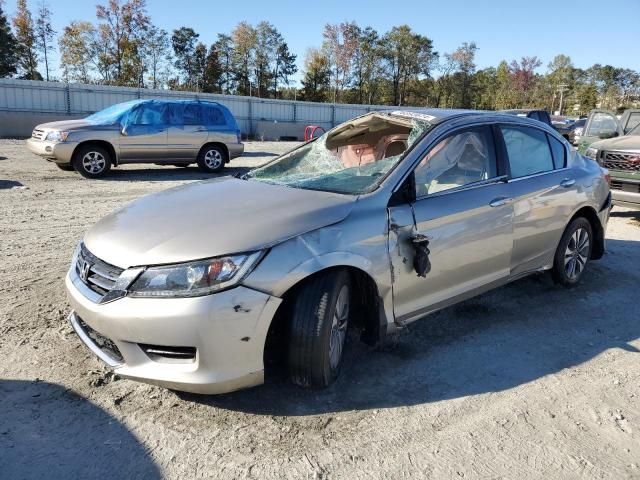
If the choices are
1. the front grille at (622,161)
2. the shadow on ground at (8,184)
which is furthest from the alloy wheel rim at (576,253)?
the shadow on ground at (8,184)

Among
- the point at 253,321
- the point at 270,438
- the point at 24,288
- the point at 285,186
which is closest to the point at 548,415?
the point at 270,438

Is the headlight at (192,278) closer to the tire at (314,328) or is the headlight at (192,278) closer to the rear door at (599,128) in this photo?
the tire at (314,328)

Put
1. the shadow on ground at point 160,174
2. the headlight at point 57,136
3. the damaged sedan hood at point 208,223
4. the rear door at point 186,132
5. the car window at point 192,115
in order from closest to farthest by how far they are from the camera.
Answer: the damaged sedan hood at point 208,223 < the headlight at point 57,136 < the shadow on ground at point 160,174 < the rear door at point 186,132 < the car window at point 192,115

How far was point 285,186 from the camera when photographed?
11.8 feet

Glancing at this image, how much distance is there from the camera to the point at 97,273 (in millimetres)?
2832

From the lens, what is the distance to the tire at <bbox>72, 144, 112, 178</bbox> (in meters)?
11.0

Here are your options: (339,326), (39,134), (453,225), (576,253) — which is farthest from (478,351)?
(39,134)

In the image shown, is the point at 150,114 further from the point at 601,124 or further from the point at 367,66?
the point at 367,66

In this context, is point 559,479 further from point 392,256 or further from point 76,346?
point 76,346

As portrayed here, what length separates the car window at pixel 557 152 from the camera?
467 cm

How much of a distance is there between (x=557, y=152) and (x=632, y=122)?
6673 mm

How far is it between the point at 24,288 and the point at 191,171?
945 centimetres

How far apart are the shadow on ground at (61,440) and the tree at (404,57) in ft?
229

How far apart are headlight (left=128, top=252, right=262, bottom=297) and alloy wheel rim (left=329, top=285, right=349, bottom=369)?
634 millimetres
